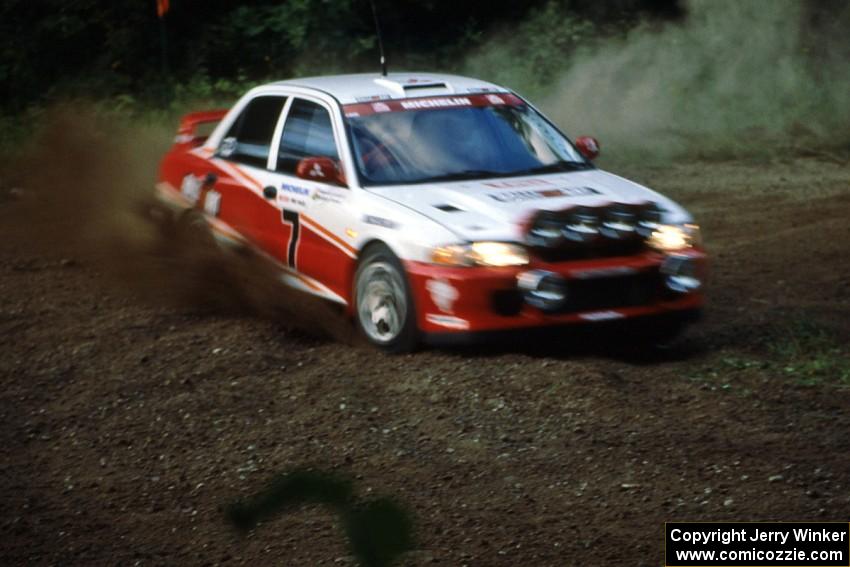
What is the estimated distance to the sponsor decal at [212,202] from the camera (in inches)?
349

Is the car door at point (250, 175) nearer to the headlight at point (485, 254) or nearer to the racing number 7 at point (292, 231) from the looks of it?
the racing number 7 at point (292, 231)

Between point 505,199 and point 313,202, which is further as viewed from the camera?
point 313,202

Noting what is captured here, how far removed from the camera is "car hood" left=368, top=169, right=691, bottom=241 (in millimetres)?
7109

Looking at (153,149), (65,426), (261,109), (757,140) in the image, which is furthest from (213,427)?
(757,140)

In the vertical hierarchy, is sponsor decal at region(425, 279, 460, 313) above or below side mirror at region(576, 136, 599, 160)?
below

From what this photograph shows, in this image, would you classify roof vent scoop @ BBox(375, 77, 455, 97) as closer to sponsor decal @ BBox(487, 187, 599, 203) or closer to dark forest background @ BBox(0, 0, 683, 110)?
sponsor decal @ BBox(487, 187, 599, 203)

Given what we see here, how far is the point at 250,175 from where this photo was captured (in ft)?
28.2

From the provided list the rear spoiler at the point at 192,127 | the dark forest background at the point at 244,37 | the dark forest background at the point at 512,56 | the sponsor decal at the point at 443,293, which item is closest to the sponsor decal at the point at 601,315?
the sponsor decal at the point at 443,293

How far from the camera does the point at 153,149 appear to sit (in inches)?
592

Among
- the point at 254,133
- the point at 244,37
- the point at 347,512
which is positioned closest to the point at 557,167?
the point at 254,133

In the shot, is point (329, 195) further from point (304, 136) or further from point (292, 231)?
point (304, 136)

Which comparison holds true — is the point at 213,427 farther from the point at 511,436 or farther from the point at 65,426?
the point at 511,436

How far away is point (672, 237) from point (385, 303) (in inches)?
61.1

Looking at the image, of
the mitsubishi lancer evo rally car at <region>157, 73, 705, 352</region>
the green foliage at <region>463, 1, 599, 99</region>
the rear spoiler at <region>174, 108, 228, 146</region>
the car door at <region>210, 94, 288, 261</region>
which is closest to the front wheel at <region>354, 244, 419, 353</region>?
the mitsubishi lancer evo rally car at <region>157, 73, 705, 352</region>
